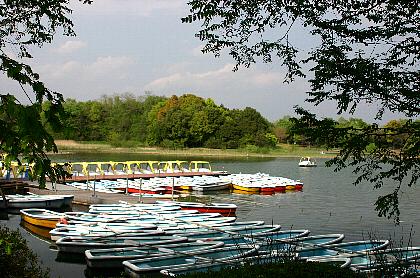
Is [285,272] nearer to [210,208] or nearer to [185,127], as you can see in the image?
[210,208]

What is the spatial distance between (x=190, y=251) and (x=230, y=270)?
21.7 feet

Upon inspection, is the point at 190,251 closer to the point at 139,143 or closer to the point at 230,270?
the point at 230,270

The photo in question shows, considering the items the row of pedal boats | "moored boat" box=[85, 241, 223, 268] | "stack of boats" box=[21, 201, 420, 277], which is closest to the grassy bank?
the row of pedal boats

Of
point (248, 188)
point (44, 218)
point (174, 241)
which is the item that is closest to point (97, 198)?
point (44, 218)

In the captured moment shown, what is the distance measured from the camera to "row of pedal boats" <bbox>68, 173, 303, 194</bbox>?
35.0m

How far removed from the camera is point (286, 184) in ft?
132

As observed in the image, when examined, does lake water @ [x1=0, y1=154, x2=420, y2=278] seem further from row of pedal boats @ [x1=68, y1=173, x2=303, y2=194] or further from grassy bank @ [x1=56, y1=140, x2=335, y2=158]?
grassy bank @ [x1=56, y1=140, x2=335, y2=158]

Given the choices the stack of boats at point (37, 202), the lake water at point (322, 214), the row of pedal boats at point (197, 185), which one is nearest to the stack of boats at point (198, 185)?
the row of pedal boats at point (197, 185)

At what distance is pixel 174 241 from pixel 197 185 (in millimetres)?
21908

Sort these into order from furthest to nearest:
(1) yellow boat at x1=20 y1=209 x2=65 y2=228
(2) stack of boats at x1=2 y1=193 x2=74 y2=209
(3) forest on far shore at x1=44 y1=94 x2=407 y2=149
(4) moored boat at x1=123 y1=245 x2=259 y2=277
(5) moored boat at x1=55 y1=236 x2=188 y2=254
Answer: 1. (3) forest on far shore at x1=44 y1=94 x2=407 y2=149
2. (2) stack of boats at x1=2 y1=193 x2=74 y2=209
3. (1) yellow boat at x1=20 y1=209 x2=65 y2=228
4. (5) moored boat at x1=55 y1=236 x2=188 y2=254
5. (4) moored boat at x1=123 y1=245 x2=259 y2=277

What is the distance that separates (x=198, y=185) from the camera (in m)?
37.8

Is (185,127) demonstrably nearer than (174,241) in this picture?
No

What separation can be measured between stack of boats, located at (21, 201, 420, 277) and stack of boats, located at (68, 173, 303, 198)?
1197 cm

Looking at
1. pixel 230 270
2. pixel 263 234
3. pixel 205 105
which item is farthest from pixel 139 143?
pixel 230 270
